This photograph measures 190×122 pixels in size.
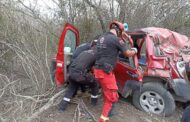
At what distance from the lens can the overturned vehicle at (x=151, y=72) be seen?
5.22 meters

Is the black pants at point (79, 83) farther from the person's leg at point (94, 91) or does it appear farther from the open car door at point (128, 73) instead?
the open car door at point (128, 73)

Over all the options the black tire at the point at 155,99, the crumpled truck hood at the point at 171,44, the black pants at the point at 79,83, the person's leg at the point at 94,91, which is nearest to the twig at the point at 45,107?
the black pants at the point at 79,83

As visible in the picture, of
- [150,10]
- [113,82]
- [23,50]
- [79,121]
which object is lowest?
[79,121]

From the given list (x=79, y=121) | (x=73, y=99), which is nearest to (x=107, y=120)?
(x=79, y=121)

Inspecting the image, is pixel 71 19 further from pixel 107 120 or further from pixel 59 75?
pixel 107 120

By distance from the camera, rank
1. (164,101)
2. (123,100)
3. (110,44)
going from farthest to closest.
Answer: (123,100) < (164,101) < (110,44)

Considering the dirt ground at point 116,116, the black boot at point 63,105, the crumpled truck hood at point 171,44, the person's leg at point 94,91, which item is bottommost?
the dirt ground at point 116,116

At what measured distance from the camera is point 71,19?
969cm

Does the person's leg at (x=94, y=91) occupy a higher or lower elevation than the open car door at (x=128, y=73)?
lower

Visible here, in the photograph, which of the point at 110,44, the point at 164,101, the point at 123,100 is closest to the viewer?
the point at 110,44

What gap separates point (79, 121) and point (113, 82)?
2.98 ft

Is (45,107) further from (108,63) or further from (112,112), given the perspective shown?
(108,63)

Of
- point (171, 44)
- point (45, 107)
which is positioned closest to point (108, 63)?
point (45, 107)

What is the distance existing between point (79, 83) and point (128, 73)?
997 millimetres
